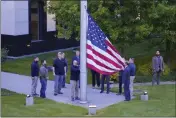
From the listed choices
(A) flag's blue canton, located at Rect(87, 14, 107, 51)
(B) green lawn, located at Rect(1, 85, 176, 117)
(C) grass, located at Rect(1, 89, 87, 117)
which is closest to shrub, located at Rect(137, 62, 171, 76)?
(B) green lawn, located at Rect(1, 85, 176, 117)

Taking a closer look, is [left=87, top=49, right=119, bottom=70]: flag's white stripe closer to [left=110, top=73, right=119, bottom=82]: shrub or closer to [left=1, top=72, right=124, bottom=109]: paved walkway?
[left=1, top=72, right=124, bottom=109]: paved walkway

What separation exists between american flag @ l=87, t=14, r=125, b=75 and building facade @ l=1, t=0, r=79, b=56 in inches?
527

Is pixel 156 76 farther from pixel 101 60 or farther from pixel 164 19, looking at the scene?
pixel 101 60

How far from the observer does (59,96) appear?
1694 cm

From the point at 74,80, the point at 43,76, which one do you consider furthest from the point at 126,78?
the point at 43,76

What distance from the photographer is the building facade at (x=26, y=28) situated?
91.2ft

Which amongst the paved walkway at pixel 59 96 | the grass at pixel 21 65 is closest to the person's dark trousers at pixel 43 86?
the paved walkway at pixel 59 96

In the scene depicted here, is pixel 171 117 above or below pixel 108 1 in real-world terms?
below

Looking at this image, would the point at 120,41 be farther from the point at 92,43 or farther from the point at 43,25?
the point at 43,25

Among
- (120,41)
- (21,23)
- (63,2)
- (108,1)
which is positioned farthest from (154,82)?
(21,23)

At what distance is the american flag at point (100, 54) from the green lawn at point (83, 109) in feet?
4.31

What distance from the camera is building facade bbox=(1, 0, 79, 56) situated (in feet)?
91.2

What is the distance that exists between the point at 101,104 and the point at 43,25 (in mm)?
15663

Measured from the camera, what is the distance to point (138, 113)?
14062 mm
